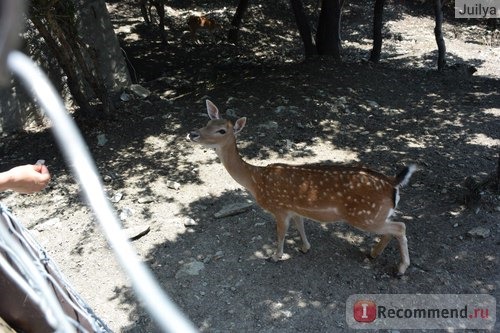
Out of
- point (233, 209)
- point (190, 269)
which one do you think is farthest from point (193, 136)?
point (190, 269)

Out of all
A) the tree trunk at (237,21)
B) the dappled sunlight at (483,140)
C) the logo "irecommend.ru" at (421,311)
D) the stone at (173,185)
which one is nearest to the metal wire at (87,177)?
the logo "irecommend.ru" at (421,311)

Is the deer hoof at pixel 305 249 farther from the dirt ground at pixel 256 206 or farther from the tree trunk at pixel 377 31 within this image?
the tree trunk at pixel 377 31

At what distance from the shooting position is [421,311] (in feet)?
12.3

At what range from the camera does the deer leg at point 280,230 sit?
4.30 metres

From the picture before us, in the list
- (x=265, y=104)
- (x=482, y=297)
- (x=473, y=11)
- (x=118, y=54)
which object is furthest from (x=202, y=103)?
(x=473, y=11)

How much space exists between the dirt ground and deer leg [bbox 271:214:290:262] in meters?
0.09

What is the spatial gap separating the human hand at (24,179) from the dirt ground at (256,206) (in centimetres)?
213

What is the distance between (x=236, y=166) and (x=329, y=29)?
6.54 m

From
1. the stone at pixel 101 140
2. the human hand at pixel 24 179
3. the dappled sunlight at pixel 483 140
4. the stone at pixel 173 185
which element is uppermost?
the human hand at pixel 24 179

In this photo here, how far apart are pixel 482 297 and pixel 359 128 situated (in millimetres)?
3534

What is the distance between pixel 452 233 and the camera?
4.54m

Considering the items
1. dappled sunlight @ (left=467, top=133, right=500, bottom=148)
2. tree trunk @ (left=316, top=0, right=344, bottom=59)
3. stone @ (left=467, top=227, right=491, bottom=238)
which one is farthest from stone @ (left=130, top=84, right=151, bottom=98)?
stone @ (left=467, top=227, right=491, bottom=238)

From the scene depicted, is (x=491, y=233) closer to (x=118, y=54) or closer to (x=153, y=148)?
(x=153, y=148)

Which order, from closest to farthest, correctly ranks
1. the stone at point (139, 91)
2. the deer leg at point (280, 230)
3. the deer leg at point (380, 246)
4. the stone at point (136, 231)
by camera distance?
the deer leg at point (380, 246) → the deer leg at point (280, 230) → the stone at point (136, 231) → the stone at point (139, 91)
